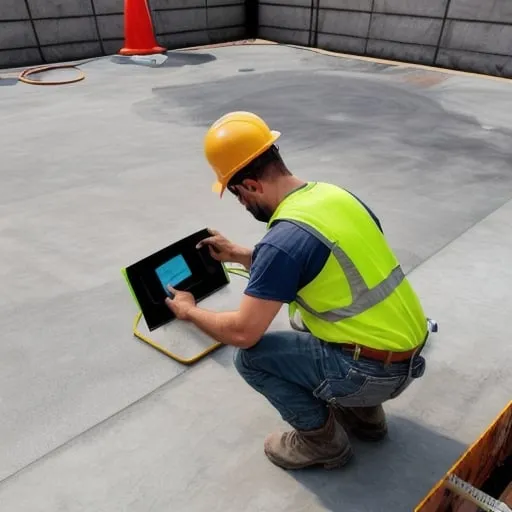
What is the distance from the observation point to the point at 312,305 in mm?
1481

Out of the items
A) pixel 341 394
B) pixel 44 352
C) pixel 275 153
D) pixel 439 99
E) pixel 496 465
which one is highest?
pixel 275 153

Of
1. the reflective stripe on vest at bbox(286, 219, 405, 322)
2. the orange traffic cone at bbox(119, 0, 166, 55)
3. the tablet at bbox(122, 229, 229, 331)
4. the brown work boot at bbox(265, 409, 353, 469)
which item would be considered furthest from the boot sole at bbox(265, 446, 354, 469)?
the orange traffic cone at bbox(119, 0, 166, 55)

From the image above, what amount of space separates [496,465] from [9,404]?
1892 millimetres

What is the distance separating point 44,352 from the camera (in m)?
2.27

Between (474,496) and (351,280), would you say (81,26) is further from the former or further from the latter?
(474,496)

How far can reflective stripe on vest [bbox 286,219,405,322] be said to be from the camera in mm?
1373

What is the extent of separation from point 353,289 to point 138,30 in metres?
7.89

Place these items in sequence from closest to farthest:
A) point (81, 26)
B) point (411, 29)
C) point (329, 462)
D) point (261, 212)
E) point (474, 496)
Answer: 1. point (474, 496)
2. point (261, 212)
3. point (329, 462)
4. point (411, 29)
5. point (81, 26)

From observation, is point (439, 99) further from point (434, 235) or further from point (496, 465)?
point (496, 465)

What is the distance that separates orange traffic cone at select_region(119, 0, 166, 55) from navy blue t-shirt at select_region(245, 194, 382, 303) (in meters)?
7.68

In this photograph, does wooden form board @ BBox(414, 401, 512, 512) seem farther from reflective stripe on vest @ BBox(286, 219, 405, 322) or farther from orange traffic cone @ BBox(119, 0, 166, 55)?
orange traffic cone @ BBox(119, 0, 166, 55)

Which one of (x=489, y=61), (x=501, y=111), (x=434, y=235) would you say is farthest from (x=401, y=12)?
(x=434, y=235)

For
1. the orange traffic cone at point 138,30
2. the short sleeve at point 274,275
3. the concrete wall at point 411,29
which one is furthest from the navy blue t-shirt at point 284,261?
the orange traffic cone at point 138,30

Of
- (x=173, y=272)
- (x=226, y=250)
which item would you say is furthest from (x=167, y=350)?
(x=226, y=250)
